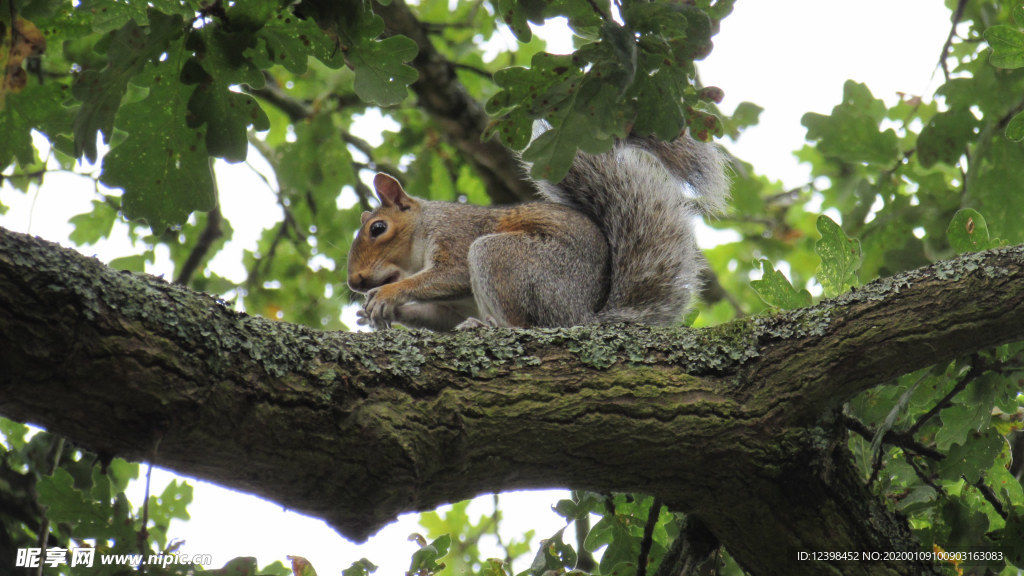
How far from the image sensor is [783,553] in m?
1.84

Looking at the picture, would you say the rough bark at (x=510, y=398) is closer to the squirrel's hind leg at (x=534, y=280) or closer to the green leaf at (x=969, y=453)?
the green leaf at (x=969, y=453)

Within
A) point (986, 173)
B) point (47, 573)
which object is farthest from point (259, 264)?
point (986, 173)

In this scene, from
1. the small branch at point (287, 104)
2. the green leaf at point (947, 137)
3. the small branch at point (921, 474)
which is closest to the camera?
the small branch at point (921, 474)

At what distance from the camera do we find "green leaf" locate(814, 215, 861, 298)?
2111 mm

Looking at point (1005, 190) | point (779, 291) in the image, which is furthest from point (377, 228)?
point (1005, 190)

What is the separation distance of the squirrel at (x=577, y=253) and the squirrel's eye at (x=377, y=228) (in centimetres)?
19

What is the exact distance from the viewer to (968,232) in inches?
78.2

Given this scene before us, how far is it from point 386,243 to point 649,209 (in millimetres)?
1064

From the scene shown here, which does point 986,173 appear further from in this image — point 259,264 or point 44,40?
point 259,264

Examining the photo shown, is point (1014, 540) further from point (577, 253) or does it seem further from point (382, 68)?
point (382, 68)

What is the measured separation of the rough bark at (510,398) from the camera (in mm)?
1342

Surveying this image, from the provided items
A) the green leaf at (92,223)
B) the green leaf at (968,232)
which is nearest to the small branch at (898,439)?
the green leaf at (968,232)

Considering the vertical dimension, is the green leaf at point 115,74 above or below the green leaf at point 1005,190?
below

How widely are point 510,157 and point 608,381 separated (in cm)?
253
